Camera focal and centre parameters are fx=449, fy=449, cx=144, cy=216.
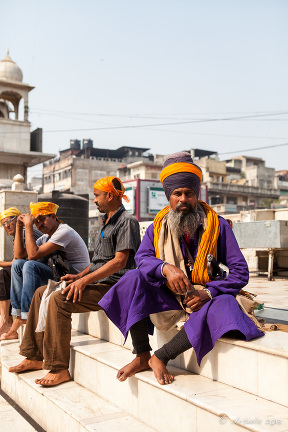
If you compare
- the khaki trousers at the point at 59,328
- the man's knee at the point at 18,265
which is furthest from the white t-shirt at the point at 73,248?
the khaki trousers at the point at 59,328

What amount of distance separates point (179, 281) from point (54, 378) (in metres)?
1.48

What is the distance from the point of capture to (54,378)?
136 inches

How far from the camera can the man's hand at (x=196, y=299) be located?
8.63 feet

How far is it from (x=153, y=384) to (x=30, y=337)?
1592 mm

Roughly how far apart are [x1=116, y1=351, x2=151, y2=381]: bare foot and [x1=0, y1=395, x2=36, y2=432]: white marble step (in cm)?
92

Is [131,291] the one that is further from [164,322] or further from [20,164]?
[20,164]

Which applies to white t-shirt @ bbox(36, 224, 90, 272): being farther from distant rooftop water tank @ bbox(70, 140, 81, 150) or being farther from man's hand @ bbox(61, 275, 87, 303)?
distant rooftop water tank @ bbox(70, 140, 81, 150)

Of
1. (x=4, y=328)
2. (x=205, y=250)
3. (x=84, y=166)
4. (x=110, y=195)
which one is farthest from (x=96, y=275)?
(x=84, y=166)

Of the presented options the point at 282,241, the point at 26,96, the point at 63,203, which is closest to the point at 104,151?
the point at 26,96

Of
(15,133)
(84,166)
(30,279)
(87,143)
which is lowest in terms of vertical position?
(30,279)

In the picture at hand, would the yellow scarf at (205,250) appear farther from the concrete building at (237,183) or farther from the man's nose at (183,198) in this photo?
the concrete building at (237,183)

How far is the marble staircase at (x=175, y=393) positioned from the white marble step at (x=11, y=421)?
0.29ft

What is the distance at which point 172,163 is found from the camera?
3006mm

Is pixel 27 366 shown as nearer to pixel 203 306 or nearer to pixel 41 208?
pixel 41 208
